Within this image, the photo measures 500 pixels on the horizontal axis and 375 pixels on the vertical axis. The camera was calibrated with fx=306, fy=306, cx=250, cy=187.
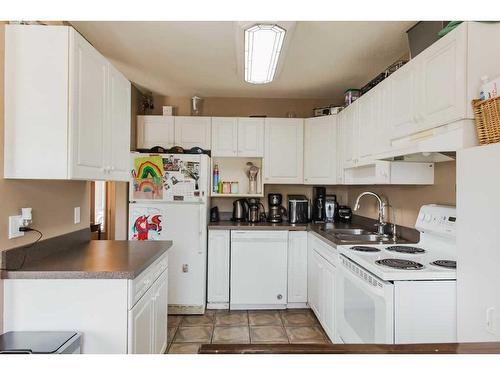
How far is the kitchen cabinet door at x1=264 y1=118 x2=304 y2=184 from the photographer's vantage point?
3.63 metres

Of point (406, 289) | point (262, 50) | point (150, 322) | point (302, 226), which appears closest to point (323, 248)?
point (302, 226)

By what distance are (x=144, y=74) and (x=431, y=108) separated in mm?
2666

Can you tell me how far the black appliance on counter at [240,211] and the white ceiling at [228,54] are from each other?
53.2 inches

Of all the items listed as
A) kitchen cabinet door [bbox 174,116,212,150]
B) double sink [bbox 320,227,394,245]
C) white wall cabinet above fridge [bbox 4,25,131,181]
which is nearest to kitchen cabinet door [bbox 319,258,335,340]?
double sink [bbox 320,227,394,245]

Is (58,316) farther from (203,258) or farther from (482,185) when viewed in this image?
(482,185)

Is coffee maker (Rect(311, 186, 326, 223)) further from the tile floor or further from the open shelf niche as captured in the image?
the tile floor

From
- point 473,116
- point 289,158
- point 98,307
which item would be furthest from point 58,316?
point 289,158

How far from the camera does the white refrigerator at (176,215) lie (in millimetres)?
3148

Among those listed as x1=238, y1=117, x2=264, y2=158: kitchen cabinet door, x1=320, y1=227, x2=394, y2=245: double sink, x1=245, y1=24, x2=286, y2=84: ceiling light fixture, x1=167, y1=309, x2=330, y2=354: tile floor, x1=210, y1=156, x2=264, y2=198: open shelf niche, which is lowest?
x1=167, y1=309, x2=330, y2=354: tile floor

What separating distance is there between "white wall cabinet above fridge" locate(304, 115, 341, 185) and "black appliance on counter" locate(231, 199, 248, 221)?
0.80 metres

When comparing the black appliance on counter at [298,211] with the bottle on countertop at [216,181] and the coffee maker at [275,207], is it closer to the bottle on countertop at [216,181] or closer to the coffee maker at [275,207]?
the coffee maker at [275,207]

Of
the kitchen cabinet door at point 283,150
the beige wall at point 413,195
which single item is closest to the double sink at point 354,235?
the beige wall at point 413,195

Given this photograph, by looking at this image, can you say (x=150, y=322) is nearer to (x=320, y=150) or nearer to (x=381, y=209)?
(x=381, y=209)

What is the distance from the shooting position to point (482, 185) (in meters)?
1.21
